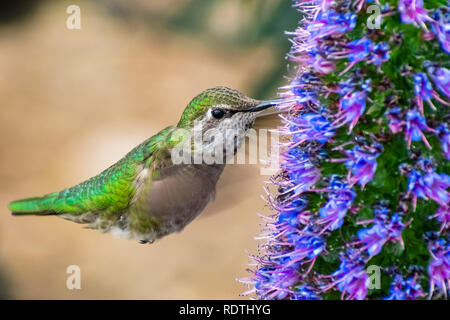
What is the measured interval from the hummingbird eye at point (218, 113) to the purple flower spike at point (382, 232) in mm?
1247

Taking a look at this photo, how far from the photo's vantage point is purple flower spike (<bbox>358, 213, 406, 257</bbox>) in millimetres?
3549

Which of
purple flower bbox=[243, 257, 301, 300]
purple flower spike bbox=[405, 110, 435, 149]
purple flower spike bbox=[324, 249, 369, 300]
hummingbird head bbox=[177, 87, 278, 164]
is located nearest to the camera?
purple flower spike bbox=[405, 110, 435, 149]

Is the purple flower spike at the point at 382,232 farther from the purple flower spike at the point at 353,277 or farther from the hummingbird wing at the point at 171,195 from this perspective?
the hummingbird wing at the point at 171,195

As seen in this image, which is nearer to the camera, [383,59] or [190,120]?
[383,59]

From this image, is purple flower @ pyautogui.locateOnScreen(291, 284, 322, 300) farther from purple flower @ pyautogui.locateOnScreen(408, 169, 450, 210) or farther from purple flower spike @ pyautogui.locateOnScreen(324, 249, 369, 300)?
purple flower @ pyautogui.locateOnScreen(408, 169, 450, 210)

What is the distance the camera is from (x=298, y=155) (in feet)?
13.0

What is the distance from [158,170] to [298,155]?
3.30 ft

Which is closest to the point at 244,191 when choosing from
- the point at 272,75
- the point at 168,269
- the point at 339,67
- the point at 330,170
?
the point at 330,170

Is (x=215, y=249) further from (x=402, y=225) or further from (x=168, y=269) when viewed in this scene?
(x=402, y=225)

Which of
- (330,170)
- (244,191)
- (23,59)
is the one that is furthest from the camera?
(23,59)

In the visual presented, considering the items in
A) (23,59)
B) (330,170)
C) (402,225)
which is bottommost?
(402,225)

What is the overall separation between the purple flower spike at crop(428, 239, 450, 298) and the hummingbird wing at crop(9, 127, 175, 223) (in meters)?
1.93

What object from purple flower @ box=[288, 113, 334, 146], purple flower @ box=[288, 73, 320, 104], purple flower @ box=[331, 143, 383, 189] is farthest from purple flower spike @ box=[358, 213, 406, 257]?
purple flower @ box=[288, 73, 320, 104]

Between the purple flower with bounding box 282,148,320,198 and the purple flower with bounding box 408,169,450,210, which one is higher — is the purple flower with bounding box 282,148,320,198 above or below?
above
